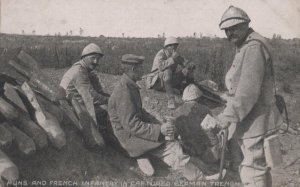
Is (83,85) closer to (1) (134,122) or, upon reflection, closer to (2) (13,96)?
(1) (134,122)

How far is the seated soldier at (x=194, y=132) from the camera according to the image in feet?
17.5

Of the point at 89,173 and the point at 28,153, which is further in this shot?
the point at 89,173

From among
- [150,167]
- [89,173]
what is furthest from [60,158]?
[150,167]

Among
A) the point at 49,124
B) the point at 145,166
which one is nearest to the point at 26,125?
the point at 49,124

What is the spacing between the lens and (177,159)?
16.0ft

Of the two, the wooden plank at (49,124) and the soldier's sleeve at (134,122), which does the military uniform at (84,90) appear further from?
the wooden plank at (49,124)

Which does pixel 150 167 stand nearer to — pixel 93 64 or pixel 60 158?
pixel 60 158

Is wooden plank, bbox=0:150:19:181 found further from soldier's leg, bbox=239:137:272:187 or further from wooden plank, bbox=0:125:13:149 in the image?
soldier's leg, bbox=239:137:272:187

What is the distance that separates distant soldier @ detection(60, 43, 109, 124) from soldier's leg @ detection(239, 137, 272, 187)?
86.1 inches

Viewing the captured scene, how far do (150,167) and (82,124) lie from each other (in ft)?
3.15

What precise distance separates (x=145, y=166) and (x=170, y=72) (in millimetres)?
4185

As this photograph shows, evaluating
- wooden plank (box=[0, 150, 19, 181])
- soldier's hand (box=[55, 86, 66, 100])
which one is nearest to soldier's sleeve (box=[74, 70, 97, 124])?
soldier's hand (box=[55, 86, 66, 100])

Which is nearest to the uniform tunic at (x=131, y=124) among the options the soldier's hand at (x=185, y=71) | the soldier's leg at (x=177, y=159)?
the soldier's leg at (x=177, y=159)

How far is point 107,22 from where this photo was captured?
8.76 meters
